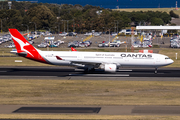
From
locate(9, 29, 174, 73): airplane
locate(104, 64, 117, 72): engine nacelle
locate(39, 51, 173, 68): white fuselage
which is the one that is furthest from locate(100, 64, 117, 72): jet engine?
locate(39, 51, 173, 68): white fuselage

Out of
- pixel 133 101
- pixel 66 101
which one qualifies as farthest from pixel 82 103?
pixel 133 101

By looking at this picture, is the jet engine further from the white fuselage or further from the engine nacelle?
the white fuselage

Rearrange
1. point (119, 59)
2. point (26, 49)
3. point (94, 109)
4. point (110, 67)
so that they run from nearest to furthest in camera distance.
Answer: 1. point (94, 109)
2. point (110, 67)
3. point (119, 59)
4. point (26, 49)

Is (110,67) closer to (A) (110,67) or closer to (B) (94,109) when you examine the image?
(A) (110,67)

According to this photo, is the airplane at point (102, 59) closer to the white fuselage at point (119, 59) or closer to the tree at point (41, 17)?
the white fuselage at point (119, 59)

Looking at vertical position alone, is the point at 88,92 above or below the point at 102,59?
below

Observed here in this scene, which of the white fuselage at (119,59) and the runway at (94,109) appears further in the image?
the white fuselage at (119,59)

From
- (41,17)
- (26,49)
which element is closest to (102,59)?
(26,49)

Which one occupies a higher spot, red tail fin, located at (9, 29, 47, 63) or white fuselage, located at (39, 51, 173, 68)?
red tail fin, located at (9, 29, 47, 63)

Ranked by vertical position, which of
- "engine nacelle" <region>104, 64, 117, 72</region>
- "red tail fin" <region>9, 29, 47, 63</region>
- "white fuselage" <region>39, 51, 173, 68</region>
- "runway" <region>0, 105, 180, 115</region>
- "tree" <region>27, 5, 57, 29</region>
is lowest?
"runway" <region>0, 105, 180, 115</region>

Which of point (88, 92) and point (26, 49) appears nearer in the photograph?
point (88, 92)

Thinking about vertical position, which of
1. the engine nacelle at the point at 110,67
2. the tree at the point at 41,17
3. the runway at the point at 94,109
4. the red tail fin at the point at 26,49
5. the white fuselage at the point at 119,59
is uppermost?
the tree at the point at 41,17

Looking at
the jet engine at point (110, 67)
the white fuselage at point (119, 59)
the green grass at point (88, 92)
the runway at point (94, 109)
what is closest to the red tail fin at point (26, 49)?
the white fuselage at point (119, 59)

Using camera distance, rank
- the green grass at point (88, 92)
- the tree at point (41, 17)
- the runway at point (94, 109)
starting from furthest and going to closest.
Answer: the tree at point (41, 17)
the green grass at point (88, 92)
the runway at point (94, 109)
